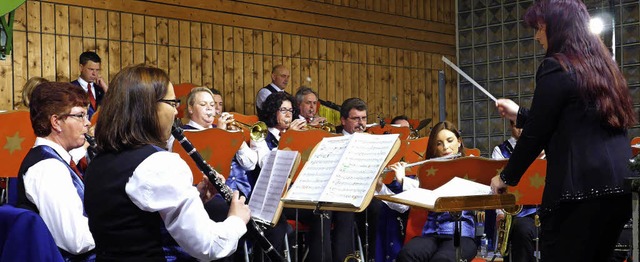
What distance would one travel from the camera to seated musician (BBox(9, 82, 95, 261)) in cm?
298

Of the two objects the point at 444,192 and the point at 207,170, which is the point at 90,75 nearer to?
the point at 444,192

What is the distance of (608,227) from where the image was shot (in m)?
2.73

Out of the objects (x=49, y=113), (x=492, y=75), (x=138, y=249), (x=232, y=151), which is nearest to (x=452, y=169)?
(x=232, y=151)

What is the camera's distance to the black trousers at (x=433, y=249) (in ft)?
15.3

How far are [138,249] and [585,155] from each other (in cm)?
149

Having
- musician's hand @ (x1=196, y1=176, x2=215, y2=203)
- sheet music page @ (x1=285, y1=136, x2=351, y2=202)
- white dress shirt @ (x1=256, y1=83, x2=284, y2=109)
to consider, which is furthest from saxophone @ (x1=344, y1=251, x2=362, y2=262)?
white dress shirt @ (x1=256, y1=83, x2=284, y2=109)

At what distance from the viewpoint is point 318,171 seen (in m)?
3.79

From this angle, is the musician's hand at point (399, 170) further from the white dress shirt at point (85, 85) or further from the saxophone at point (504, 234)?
the white dress shirt at point (85, 85)

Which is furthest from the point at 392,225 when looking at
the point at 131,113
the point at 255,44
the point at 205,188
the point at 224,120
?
the point at 255,44

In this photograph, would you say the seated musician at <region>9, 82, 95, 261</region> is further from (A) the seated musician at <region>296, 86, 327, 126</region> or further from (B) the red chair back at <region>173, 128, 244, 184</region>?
(A) the seated musician at <region>296, 86, 327, 126</region>

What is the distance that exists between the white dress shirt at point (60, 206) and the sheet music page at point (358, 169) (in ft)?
3.43

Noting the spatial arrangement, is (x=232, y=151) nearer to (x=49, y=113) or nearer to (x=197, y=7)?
(x=49, y=113)

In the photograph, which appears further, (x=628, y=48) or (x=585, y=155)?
(x=628, y=48)

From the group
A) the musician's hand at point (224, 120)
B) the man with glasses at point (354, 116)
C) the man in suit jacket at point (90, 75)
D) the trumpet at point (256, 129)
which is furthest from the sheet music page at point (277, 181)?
the man in suit jacket at point (90, 75)
